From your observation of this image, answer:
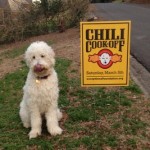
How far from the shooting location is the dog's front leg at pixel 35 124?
579 centimetres

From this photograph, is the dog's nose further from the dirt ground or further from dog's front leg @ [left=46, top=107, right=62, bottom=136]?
the dirt ground

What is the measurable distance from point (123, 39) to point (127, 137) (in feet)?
4.38

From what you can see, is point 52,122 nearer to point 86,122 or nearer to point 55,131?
point 55,131

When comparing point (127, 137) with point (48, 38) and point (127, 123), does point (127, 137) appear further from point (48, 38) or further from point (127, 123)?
point (48, 38)

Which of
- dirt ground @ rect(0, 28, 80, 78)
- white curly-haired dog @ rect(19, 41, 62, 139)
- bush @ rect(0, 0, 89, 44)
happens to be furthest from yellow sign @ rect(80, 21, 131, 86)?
bush @ rect(0, 0, 89, 44)

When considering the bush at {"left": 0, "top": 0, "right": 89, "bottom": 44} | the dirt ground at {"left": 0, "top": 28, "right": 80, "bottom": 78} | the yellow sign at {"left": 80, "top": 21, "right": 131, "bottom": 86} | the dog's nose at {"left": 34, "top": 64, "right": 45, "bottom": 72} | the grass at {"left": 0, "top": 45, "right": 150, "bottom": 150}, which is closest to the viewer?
the dog's nose at {"left": 34, "top": 64, "right": 45, "bottom": 72}

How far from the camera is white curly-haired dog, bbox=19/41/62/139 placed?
545 cm

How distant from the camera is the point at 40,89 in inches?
224

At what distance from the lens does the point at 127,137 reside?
5.82 m

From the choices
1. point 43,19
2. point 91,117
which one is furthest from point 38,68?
point 43,19

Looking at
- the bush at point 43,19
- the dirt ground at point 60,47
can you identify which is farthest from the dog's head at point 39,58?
the bush at point 43,19

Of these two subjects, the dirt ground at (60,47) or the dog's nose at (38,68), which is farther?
the dirt ground at (60,47)

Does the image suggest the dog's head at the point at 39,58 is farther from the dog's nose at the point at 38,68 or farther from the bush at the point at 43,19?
the bush at the point at 43,19

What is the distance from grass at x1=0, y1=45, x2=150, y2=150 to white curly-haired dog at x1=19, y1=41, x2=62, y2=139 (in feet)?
0.70
